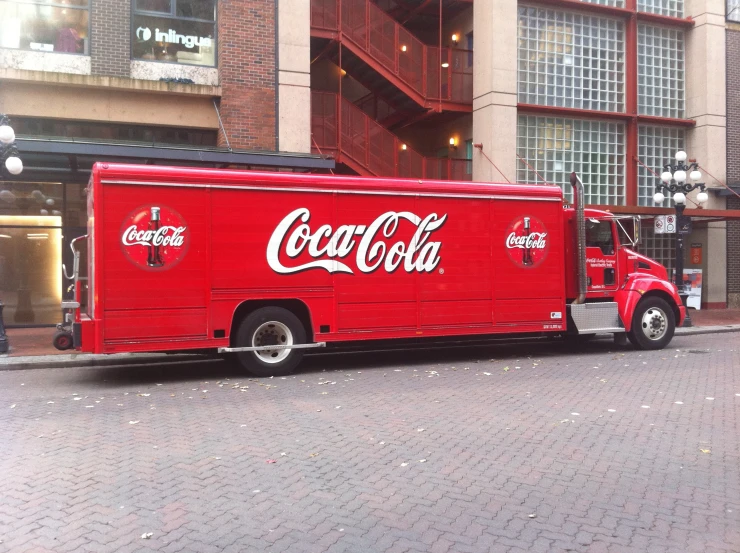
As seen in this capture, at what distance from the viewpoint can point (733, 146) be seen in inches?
899

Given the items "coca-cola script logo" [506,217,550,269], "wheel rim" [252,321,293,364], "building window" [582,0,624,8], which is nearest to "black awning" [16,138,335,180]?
"coca-cola script logo" [506,217,550,269]

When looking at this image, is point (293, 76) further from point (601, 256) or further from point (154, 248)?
point (601, 256)

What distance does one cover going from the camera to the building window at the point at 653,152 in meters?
22.4

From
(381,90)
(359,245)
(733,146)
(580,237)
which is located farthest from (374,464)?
(733,146)

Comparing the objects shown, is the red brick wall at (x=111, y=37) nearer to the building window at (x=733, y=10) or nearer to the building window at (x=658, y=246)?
the building window at (x=658, y=246)

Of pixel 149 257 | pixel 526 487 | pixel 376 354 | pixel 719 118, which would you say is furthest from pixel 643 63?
pixel 526 487

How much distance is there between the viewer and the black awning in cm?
1325

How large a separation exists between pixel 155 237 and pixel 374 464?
5.65m

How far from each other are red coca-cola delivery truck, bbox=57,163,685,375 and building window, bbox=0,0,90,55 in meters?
7.60

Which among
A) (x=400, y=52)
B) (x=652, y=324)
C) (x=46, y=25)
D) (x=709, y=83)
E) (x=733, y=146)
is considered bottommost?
(x=652, y=324)

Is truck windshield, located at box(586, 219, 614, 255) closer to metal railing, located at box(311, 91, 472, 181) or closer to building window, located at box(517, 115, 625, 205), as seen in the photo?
metal railing, located at box(311, 91, 472, 181)

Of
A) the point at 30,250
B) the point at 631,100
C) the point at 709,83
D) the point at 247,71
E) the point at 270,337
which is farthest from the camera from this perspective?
the point at 709,83

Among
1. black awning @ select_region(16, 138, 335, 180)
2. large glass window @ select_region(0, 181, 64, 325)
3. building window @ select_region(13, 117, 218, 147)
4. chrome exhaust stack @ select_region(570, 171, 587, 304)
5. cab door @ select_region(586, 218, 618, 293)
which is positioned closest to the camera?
chrome exhaust stack @ select_region(570, 171, 587, 304)

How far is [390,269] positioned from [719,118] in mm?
16860
